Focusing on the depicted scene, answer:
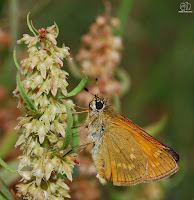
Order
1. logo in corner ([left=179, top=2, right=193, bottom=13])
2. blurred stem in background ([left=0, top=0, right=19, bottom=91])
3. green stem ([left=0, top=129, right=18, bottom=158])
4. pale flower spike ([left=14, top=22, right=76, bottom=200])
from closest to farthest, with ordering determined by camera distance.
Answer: pale flower spike ([left=14, top=22, right=76, bottom=200]), green stem ([left=0, top=129, right=18, bottom=158]), blurred stem in background ([left=0, top=0, right=19, bottom=91]), logo in corner ([left=179, top=2, right=193, bottom=13])

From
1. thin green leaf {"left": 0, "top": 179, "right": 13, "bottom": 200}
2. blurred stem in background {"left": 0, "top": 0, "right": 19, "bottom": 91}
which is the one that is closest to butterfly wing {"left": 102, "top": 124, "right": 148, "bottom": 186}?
thin green leaf {"left": 0, "top": 179, "right": 13, "bottom": 200}

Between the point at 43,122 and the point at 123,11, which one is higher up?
the point at 123,11

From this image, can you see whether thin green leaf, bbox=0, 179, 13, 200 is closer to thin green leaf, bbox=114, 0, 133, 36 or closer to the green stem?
the green stem

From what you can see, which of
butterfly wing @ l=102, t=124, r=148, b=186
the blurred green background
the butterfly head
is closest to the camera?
butterfly wing @ l=102, t=124, r=148, b=186

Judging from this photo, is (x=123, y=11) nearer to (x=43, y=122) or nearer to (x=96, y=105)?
(x=96, y=105)

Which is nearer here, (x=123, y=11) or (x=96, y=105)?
(x=96, y=105)

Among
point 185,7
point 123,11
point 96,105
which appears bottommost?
point 96,105

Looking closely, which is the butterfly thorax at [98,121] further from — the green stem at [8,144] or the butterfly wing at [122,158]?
the green stem at [8,144]

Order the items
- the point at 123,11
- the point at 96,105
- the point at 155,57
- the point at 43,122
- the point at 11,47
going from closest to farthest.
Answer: the point at 43,122 < the point at 96,105 < the point at 11,47 < the point at 123,11 < the point at 155,57

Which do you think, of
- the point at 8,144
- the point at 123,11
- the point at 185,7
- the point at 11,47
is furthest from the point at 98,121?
the point at 185,7
